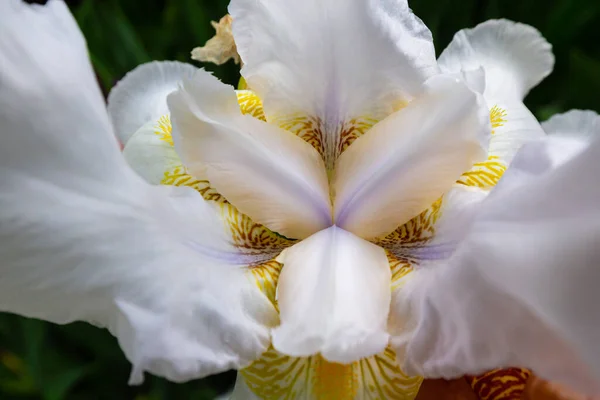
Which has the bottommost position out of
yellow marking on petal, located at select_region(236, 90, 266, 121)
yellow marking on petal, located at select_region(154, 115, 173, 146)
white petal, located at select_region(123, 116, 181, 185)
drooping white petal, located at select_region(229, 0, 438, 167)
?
white petal, located at select_region(123, 116, 181, 185)

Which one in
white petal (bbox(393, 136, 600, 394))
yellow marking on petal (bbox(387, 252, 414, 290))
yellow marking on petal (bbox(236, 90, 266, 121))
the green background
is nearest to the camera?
white petal (bbox(393, 136, 600, 394))

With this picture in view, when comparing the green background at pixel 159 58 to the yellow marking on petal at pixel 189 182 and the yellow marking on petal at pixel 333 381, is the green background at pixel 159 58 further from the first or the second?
the yellow marking on petal at pixel 333 381

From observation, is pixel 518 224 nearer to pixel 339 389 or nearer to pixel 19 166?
pixel 339 389

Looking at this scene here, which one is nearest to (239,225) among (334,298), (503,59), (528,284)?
(334,298)

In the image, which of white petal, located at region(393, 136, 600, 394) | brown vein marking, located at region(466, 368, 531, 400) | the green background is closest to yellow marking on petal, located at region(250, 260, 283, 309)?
white petal, located at region(393, 136, 600, 394)

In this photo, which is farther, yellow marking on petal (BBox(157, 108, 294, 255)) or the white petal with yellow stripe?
the white petal with yellow stripe

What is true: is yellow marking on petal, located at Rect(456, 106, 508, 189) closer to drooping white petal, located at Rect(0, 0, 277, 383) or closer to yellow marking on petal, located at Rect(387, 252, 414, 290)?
yellow marking on petal, located at Rect(387, 252, 414, 290)

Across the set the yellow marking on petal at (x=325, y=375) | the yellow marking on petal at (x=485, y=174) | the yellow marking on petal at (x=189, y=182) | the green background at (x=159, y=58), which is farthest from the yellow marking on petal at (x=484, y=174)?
the green background at (x=159, y=58)
